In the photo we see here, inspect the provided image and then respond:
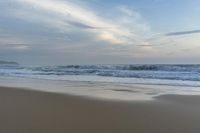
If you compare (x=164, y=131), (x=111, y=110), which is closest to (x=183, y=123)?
(x=164, y=131)

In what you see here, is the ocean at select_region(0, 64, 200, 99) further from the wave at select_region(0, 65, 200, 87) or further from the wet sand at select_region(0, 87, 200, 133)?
the wet sand at select_region(0, 87, 200, 133)

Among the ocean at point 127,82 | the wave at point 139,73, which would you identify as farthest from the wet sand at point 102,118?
the wave at point 139,73

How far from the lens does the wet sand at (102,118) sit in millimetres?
4219

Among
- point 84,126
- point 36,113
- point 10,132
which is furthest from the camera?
point 36,113

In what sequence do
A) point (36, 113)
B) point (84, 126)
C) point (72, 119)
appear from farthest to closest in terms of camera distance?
point (36, 113) < point (72, 119) < point (84, 126)

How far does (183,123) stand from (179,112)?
3.49 ft

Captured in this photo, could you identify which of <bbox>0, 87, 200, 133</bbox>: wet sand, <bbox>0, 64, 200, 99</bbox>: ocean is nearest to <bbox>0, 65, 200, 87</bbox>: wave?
<bbox>0, 64, 200, 99</bbox>: ocean

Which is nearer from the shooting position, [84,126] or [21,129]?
[21,129]

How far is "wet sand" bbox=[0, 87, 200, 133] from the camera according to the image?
4.22m

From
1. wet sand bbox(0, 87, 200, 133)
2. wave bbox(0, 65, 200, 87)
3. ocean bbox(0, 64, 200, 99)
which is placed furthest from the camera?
wave bbox(0, 65, 200, 87)

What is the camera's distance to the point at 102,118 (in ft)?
16.6

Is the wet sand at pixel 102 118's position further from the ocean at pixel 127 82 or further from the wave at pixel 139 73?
the wave at pixel 139 73

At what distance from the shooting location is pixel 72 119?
489 centimetres

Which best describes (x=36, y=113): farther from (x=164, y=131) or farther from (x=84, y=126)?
(x=164, y=131)
